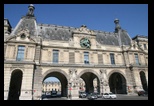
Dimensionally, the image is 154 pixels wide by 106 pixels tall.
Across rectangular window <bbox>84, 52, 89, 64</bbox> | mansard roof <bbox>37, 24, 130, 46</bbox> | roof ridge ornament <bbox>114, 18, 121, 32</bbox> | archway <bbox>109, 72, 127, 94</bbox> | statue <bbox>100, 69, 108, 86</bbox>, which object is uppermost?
roof ridge ornament <bbox>114, 18, 121, 32</bbox>

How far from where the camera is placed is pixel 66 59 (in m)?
29.7

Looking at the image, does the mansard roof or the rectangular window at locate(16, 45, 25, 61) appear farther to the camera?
the mansard roof

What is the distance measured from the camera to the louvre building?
2478 centimetres

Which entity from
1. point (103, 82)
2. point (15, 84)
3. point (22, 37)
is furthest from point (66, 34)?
point (15, 84)

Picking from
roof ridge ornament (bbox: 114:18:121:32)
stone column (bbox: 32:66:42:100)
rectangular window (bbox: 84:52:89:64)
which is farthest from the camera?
roof ridge ornament (bbox: 114:18:121:32)

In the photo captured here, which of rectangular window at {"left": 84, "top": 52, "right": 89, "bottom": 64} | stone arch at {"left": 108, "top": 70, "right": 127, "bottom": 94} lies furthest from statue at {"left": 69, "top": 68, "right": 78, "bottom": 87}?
stone arch at {"left": 108, "top": 70, "right": 127, "bottom": 94}

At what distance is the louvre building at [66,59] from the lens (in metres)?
24.8

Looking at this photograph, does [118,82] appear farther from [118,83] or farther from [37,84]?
[37,84]

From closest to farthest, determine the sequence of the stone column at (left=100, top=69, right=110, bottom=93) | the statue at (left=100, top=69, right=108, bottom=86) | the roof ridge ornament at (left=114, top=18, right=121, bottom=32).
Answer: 1. the stone column at (left=100, top=69, right=110, bottom=93)
2. the statue at (left=100, top=69, right=108, bottom=86)
3. the roof ridge ornament at (left=114, top=18, right=121, bottom=32)

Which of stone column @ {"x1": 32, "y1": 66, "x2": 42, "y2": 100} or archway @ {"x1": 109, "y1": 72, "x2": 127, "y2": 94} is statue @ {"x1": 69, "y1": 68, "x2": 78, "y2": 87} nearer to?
stone column @ {"x1": 32, "y1": 66, "x2": 42, "y2": 100}

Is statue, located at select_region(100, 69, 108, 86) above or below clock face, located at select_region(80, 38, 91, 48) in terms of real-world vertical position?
below
